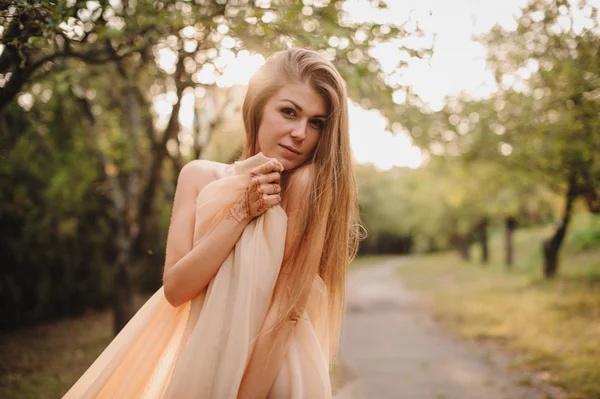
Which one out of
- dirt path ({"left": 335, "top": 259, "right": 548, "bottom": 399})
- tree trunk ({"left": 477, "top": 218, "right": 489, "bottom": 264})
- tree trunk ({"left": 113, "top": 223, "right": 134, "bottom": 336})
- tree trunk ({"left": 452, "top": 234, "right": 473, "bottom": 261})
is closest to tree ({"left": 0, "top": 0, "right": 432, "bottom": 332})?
tree trunk ({"left": 113, "top": 223, "right": 134, "bottom": 336})

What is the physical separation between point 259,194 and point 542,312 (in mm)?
10100

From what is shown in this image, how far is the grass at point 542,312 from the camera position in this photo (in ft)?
22.2

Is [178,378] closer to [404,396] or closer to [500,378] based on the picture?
[404,396]

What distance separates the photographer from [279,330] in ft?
6.01

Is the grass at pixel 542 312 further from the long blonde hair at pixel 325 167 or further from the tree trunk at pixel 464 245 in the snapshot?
the tree trunk at pixel 464 245

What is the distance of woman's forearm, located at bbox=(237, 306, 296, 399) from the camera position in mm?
1791

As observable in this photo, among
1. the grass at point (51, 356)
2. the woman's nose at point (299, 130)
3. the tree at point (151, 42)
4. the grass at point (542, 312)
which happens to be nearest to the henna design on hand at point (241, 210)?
the woman's nose at point (299, 130)

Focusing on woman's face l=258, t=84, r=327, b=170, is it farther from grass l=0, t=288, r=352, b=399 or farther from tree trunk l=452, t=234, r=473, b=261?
tree trunk l=452, t=234, r=473, b=261

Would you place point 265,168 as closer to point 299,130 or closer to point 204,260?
point 299,130

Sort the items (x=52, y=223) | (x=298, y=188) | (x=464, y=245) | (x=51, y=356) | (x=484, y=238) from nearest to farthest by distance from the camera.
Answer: (x=298, y=188), (x=51, y=356), (x=52, y=223), (x=484, y=238), (x=464, y=245)

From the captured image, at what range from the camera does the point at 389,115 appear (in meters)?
5.29

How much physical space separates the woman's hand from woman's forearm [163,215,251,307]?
30 millimetres

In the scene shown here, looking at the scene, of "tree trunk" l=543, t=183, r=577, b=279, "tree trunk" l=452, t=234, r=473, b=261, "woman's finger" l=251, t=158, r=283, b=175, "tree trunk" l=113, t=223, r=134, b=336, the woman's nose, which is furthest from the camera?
"tree trunk" l=452, t=234, r=473, b=261

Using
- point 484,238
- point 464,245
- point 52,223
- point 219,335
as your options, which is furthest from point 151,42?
point 464,245
